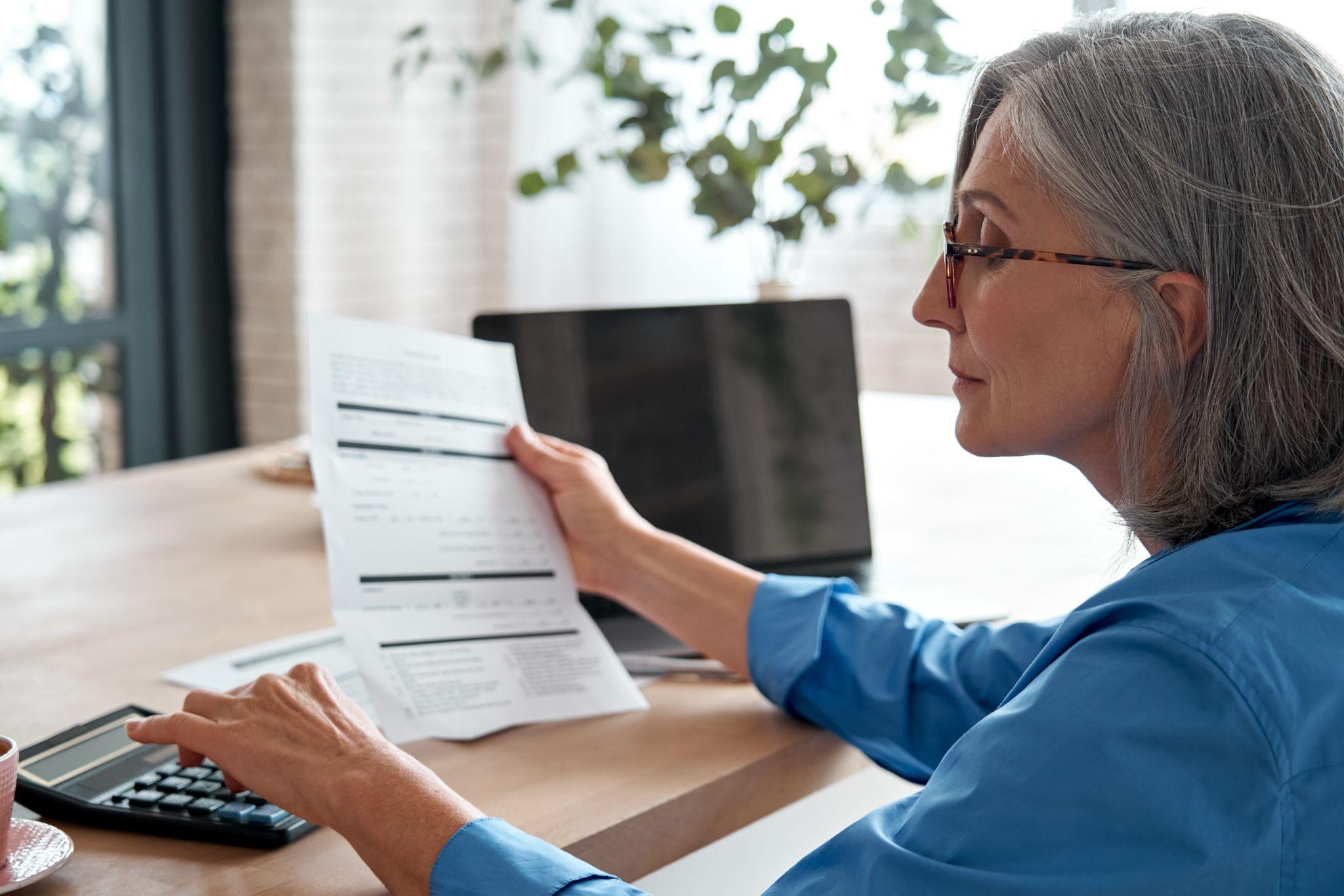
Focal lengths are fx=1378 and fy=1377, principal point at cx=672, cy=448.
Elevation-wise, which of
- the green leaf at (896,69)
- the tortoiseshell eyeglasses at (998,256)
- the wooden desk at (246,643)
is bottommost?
the wooden desk at (246,643)

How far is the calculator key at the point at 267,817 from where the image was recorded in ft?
2.95

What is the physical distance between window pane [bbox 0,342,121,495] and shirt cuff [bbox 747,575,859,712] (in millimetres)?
2488

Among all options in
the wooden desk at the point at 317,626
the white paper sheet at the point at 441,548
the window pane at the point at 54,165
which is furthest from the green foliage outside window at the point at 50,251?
the white paper sheet at the point at 441,548

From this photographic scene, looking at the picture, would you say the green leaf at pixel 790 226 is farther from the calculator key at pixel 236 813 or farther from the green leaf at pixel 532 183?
the calculator key at pixel 236 813

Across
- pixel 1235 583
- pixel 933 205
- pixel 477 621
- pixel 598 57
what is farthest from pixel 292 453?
pixel 933 205

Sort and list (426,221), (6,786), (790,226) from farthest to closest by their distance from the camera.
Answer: (426,221) → (790,226) → (6,786)

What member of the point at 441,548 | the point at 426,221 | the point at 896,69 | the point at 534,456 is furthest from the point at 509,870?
the point at 426,221

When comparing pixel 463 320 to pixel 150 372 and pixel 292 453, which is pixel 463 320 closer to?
pixel 150 372

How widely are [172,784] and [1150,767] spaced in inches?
25.1

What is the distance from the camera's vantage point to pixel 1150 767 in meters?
0.69

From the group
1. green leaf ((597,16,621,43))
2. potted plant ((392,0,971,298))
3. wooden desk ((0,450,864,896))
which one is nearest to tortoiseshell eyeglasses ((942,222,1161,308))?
wooden desk ((0,450,864,896))

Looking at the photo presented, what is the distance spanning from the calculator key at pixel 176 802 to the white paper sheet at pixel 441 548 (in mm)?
173

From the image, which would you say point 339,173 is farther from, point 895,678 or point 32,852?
point 32,852

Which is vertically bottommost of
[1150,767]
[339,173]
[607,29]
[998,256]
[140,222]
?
[1150,767]
